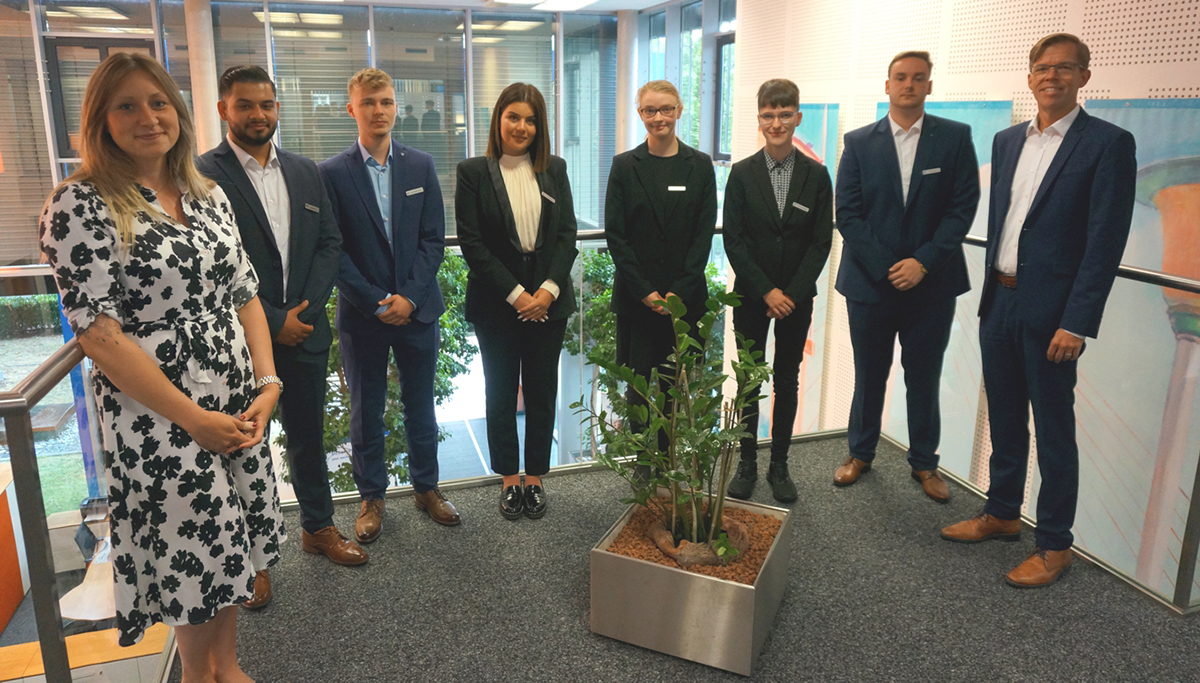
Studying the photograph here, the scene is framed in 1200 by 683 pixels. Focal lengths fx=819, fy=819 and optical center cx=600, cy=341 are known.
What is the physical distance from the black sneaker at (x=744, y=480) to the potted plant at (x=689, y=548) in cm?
80

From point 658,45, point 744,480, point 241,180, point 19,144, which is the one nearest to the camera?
point 241,180

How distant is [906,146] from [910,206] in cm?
25

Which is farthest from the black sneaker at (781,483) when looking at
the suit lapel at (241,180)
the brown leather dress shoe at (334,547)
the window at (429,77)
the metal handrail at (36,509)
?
the window at (429,77)

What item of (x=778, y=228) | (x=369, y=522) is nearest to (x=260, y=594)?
(x=369, y=522)

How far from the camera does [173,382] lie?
196 centimetres

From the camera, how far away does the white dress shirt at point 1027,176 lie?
2828 millimetres

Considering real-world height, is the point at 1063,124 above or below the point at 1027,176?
above

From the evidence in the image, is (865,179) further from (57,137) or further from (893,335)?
(57,137)

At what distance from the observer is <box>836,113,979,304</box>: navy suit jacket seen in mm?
3312

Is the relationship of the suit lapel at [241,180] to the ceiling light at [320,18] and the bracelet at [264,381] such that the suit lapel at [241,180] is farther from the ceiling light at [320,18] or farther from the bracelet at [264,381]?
the ceiling light at [320,18]

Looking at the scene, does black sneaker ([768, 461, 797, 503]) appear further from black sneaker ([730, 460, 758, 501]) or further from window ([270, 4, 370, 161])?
window ([270, 4, 370, 161])

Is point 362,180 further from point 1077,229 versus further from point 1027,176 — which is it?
point 1077,229

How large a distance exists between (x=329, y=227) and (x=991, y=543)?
2.77 metres

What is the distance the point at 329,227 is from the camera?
9.36 ft
